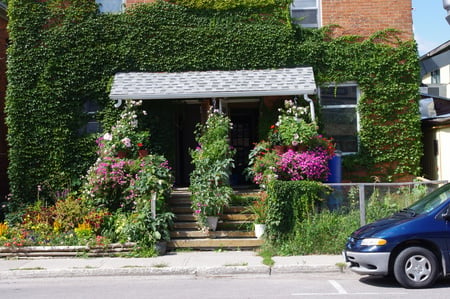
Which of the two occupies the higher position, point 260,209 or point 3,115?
point 3,115

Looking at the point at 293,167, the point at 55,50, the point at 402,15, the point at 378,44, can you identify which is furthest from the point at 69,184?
the point at 402,15

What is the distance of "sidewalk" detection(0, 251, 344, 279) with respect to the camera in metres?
8.97

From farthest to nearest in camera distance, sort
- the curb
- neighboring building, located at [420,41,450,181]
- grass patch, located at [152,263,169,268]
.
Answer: neighboring building, located at [420,41,450,181], grass patch, located at [152,263,169,268], the curb

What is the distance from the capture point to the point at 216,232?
11.0m

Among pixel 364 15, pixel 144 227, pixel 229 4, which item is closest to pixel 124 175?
pixel 144 227

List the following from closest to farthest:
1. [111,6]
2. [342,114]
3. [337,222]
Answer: [337,222]
[342,114]
[111,6]

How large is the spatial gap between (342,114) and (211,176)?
489 centimetres

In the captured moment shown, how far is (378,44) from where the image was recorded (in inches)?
537

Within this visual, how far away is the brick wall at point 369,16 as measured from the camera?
1379 cm

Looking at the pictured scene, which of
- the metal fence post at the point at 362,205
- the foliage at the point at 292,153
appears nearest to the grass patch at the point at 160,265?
the foliage at the point at 292,153

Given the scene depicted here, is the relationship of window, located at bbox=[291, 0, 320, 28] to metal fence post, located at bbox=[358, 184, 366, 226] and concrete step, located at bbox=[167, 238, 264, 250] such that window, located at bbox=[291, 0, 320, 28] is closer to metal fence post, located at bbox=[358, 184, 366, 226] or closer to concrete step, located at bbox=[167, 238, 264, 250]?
metal fence post, located at bbox=[358, 184, 366, 226]

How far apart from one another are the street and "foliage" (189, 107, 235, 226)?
2360 millimetres

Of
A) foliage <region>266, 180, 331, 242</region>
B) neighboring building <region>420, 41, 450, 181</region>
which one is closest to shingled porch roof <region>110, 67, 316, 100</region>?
foliage <region>266, 180, 331, 242</region>

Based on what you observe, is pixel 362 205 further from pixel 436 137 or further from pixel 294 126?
pixel 436 137
